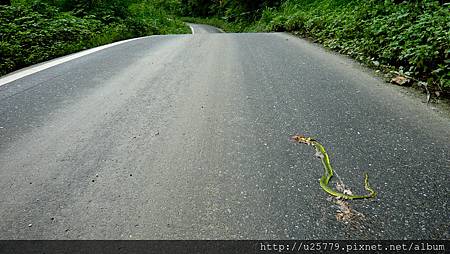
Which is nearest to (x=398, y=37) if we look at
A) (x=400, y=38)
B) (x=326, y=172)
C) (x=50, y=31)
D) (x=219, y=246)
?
(x=400, y=38)

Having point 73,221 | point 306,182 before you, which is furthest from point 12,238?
point 306,182

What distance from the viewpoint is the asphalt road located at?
1.36 m

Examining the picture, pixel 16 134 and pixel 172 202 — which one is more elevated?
pixel 172 202

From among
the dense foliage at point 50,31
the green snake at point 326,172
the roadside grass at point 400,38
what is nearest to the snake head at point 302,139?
the green snake at point 326,172

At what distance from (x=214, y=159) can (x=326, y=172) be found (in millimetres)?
720

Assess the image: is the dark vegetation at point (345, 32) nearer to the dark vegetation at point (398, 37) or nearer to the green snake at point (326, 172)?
the dark vegetation at point (398, 37)

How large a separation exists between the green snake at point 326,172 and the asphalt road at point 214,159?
0.04m

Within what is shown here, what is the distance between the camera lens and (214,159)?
6.17 ft

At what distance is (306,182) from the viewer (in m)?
1.63

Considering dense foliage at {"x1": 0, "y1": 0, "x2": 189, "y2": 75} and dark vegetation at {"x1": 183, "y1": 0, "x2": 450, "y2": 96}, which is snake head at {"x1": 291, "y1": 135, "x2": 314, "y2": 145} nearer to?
dark vegetation at {"x1": 183, "y1": 0, "x2": 450, "y2": 96}

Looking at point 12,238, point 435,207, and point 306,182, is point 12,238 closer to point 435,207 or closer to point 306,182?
point 306,182

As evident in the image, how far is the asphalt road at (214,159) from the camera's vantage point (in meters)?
1.36

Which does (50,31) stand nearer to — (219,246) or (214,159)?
(214,159)

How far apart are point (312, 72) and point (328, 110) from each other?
1.38m
